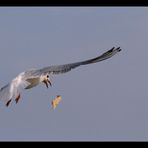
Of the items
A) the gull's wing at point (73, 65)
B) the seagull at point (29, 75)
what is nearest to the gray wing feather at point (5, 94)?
the seagull at point (29, 75)

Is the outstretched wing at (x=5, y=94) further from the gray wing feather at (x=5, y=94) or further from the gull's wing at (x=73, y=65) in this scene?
the gull's wing at (x=73, y=65)

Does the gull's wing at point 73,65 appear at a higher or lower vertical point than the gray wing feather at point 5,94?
higher

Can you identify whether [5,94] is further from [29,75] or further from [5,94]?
[29,75]

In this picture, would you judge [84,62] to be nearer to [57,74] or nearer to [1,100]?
[57,74]

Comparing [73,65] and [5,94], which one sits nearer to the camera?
[5,94]

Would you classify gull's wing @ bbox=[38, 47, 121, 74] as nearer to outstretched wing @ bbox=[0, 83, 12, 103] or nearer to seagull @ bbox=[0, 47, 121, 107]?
seagull @ bbox=[0, 47, 121, 107]

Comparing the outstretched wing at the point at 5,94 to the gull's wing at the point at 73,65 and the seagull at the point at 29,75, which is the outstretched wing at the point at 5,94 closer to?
the seagull at the point at 29,75

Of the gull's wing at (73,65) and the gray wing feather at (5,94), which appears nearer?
the gray wing feather at (5,94)

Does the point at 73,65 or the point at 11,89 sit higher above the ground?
the point at 73,65

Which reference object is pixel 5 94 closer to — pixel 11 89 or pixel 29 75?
pixel 11 89

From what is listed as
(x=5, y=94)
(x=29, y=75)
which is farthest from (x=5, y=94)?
(x=29, y=75)

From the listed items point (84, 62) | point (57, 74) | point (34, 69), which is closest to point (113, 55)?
point (84, 62)
